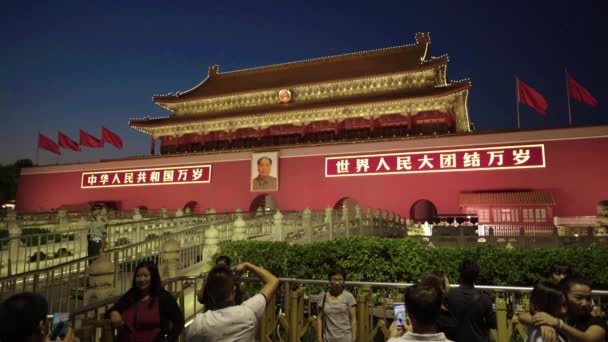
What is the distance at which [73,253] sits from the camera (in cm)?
1156

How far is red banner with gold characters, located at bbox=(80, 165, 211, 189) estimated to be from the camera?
2444cm

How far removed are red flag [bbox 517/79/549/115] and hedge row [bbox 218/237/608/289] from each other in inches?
559

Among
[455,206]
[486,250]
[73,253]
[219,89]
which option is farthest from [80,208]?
[486,250]

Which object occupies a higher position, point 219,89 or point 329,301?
point 219,89

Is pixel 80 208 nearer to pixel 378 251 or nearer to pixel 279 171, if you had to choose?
pixel 279 171

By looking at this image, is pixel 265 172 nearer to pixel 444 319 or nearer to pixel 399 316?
pixel 444 319

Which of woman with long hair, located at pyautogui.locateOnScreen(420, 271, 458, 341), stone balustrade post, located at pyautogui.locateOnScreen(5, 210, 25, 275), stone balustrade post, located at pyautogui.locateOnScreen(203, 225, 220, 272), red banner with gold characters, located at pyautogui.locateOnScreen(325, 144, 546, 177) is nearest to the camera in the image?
woman with long hair, located at pyautogui.locateOnScreen(420, 271, 458, 341)

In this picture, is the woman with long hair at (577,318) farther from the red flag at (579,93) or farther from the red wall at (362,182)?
the red flag at (579,93)

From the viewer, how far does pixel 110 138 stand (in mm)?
27859

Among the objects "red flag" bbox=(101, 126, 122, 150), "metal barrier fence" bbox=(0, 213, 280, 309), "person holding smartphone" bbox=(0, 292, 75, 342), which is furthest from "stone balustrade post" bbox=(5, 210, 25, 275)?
"red flag" bbox=(101, 126, 122, 150)

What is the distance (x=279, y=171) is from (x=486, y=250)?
15607 mm

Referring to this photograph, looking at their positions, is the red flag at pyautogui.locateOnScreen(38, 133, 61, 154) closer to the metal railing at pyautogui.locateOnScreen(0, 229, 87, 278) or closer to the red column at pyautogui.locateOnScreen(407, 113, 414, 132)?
the metal railing at pyautogui.locateOnScreen(0, 229, 87, 278)

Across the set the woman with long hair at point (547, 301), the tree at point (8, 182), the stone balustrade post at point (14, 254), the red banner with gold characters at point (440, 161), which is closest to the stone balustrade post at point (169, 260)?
the stone balustrade post at point (14, 254)

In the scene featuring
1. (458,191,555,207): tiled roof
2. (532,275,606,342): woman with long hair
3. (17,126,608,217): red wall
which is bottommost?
(532,275,606,342): woman with long hair
